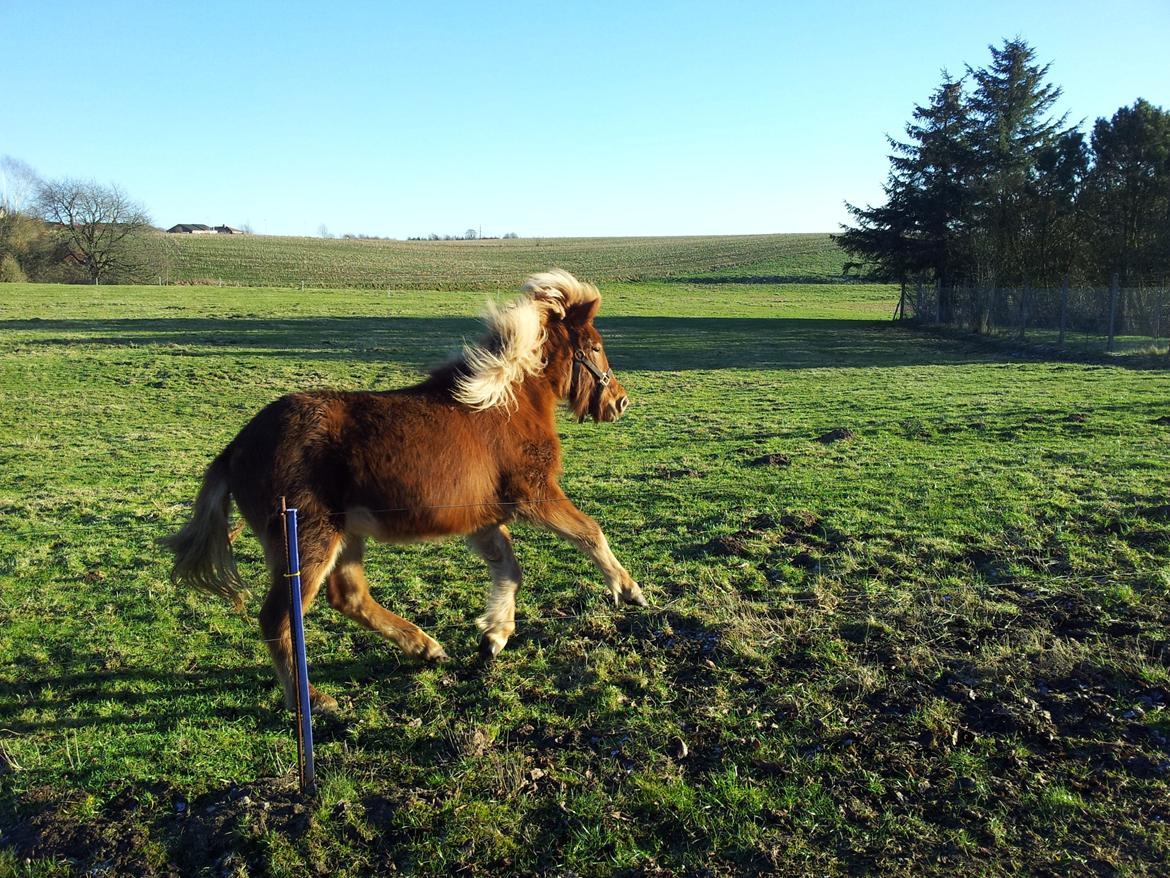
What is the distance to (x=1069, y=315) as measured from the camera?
1050 inches

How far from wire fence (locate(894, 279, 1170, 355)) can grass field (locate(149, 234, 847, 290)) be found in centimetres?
3068

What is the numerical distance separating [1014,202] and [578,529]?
34238 mm

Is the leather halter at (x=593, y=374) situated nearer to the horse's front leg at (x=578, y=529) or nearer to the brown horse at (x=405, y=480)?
the brown horse at (x=405, y=480)

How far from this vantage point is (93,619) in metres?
5.66

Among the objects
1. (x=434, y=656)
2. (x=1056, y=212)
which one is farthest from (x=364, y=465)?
(x=1056, y=212)

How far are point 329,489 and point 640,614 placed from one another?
7.43ft

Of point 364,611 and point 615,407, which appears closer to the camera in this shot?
point 364,611

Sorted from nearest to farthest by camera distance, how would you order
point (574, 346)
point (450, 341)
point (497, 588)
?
point (497, 588), point (574, 346), point (450, 341)

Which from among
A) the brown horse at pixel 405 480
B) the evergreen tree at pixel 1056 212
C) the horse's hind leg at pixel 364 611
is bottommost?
the horse's hind leg at pixel 364 611

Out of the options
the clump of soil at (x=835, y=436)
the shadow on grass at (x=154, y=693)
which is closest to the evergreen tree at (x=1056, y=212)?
the clump of soil at (x=835, y=436)

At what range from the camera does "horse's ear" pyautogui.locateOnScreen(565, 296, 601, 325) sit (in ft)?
19.2

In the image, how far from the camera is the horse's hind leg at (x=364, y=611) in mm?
4913

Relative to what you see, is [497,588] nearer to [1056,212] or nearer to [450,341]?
[450,341]

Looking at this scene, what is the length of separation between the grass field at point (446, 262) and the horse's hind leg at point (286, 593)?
50.5 metres
